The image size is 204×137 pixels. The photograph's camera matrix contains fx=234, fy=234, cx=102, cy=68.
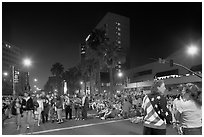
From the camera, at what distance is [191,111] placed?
15.6ft

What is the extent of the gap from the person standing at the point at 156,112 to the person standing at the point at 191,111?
466 mm

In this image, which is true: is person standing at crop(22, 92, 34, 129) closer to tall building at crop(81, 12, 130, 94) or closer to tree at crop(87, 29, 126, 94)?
tree at crop(87, 29, 126, 94)

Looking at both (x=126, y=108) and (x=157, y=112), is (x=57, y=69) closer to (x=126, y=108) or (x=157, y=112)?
(x=126, y=108)

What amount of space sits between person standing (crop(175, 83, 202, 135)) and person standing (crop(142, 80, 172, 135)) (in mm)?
466

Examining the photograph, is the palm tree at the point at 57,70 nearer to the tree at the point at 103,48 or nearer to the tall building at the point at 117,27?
the tall building at the point at 117,27

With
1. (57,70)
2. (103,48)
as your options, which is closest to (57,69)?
(57,70)

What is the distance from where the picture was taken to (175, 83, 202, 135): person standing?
15.5ft

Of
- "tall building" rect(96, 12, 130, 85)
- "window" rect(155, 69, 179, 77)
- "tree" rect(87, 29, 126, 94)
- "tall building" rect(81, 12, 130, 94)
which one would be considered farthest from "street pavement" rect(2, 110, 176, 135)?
"tall building" rect(96, 12, 130, 85)

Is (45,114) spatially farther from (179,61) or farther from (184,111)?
(179,61)

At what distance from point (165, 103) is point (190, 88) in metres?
0.74

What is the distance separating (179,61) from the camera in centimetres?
5647

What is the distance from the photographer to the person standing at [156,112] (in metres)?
4.52

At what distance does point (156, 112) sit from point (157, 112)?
2cm

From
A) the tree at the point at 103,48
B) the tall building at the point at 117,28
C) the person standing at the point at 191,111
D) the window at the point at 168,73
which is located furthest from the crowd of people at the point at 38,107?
the tall building at the point at 117,28
